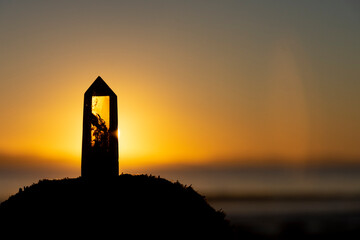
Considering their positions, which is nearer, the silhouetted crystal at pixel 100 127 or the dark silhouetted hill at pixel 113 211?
the dark silhouetted hill at pixel 113 211

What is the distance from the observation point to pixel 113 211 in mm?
10820

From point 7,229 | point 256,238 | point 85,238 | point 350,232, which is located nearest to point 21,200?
point 7,229

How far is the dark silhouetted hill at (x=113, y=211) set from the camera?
1065 centimetres

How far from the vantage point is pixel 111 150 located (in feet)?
43.1

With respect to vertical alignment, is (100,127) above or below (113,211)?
above

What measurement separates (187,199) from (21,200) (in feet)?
8.78

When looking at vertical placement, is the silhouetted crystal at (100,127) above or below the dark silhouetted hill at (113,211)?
above

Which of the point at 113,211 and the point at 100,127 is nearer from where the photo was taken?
the point at 113,211

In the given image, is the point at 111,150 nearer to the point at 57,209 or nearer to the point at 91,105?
the point at 91,105

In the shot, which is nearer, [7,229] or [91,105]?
[7,229]

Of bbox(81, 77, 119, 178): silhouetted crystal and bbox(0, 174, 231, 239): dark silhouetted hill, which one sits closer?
bbox(0, 174, 231, 239): dark silhouetted hill

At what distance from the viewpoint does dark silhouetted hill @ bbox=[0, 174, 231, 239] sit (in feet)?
34.9

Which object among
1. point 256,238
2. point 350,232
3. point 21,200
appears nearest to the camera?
point 21,200

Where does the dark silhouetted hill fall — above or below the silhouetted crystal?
below
